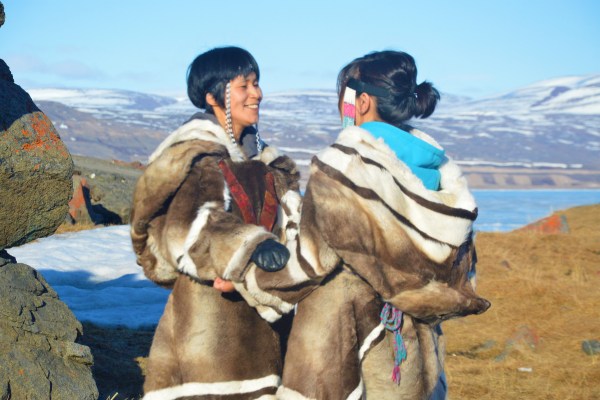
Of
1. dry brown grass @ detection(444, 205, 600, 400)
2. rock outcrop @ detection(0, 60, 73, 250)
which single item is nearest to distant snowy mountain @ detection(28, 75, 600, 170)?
dry brown grass @ detection(444, 205, 600, 400)

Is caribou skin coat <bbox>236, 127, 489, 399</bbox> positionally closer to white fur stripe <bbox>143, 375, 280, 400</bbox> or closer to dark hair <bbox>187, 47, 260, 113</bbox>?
white fur stripe <bbox>143, 375, 280, 400</bbox>

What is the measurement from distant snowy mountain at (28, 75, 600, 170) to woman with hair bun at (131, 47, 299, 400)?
305 feet

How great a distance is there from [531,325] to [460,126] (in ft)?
456

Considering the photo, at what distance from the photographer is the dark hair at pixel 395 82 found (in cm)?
322

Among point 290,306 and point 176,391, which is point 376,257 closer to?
point 290,306

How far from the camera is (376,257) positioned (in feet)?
9.98

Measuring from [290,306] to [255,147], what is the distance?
83 cm

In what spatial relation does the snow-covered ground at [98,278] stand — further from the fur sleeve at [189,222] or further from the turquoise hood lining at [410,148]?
the turquoise hood lining at [410,148]

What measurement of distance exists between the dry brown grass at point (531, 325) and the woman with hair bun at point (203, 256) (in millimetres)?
3485

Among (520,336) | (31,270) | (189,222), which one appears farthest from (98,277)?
(189,222)

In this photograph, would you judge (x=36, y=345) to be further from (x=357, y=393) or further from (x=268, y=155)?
(x=357, y=393)

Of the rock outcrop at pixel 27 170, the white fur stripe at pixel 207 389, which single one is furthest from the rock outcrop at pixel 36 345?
the white fur stripe at pixel 207 389

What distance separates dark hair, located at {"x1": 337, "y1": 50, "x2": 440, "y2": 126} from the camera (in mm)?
3219

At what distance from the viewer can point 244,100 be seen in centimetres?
362
